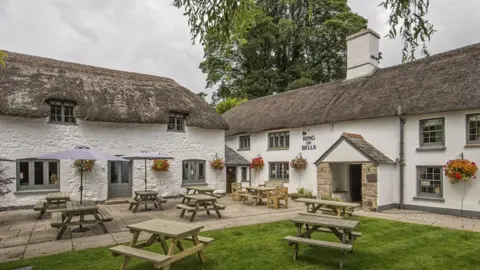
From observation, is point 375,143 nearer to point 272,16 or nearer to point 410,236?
point 410,236

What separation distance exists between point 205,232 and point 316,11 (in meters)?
27.8

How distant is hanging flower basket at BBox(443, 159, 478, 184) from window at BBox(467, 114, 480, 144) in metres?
0.86

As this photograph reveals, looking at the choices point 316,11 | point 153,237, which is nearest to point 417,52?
point 153,237

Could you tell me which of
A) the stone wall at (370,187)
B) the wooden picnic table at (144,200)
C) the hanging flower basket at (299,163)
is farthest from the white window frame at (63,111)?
the stone wall at (370,187)

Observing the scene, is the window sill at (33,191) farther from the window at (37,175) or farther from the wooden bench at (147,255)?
the wooden bench at (147,255)

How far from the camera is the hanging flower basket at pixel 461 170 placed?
1064 centimetres

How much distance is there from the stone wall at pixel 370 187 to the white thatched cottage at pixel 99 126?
8.17 m

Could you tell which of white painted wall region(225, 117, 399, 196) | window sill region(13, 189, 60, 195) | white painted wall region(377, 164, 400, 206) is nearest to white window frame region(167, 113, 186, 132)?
white painted wall region(225, 117, 399, 196)

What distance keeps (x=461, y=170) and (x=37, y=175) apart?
16790mm

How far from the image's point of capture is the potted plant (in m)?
17.3

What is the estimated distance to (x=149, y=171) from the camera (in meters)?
15.6

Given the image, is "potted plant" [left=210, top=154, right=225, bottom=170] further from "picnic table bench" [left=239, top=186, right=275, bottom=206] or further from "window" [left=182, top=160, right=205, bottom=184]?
"picnic table bench" [left=239, top=186, right=275, bottom=206]

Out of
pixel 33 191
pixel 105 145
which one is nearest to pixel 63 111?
pixel 105 145

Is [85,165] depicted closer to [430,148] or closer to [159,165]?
[159,165]
